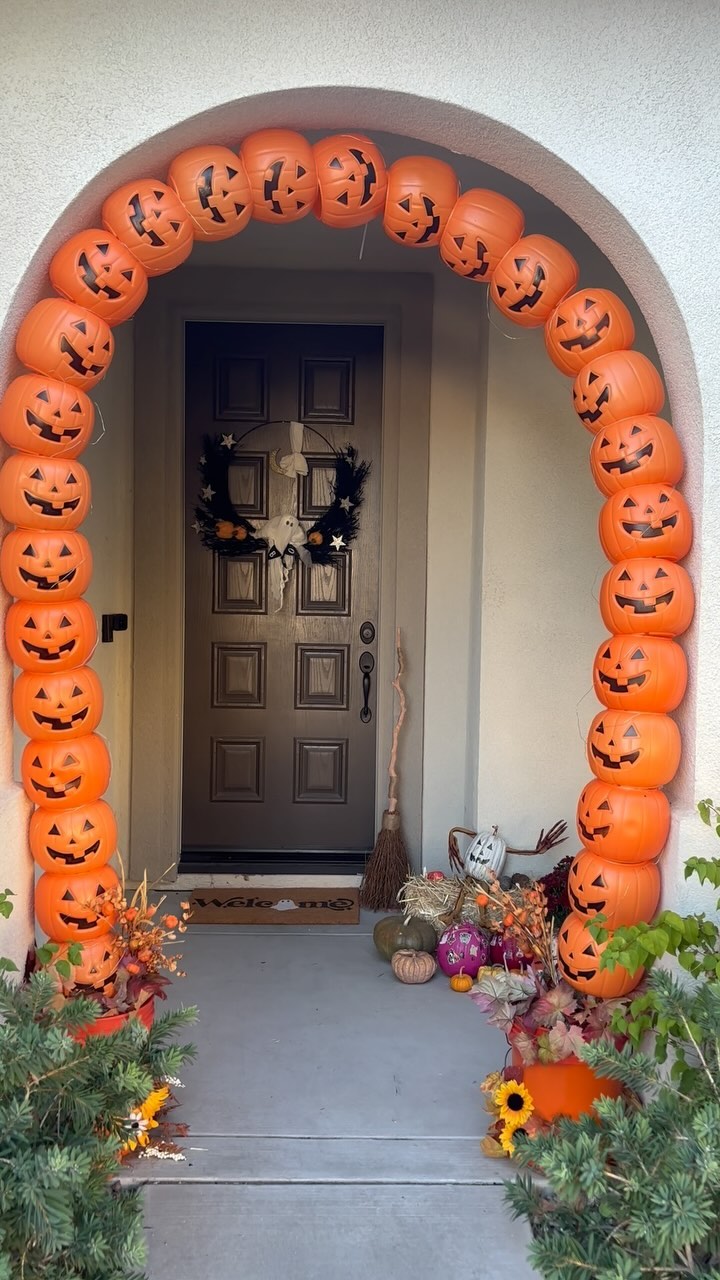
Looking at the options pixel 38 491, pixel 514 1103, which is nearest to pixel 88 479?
pixel 38 491

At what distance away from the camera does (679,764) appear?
95.7 inches

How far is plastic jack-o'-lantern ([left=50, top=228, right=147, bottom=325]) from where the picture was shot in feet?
7.45

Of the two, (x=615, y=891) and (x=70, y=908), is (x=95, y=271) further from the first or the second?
(x=615, y=891)

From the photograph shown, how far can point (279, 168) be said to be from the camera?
2289mm

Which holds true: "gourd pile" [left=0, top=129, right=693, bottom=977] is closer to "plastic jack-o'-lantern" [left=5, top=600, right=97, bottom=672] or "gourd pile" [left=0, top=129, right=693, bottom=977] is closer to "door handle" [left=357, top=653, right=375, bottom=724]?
"plastic jack-o'-lantern" [left=5, top=600, right=97, bottom=672]

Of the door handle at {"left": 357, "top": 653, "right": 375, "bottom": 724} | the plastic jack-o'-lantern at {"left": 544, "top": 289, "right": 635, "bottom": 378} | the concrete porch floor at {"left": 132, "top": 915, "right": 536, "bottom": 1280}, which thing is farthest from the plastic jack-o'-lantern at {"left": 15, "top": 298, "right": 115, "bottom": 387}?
the door handle at {"left": 357, "top": 653, "right": 375, "bottom": 724}

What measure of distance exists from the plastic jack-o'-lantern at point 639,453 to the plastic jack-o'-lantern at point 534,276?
359 millimetres

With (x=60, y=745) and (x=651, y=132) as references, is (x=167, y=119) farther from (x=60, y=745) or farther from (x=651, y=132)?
(x=60, y=745)

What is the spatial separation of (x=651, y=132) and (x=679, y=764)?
1.56 metres

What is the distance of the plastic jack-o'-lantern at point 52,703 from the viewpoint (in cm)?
233

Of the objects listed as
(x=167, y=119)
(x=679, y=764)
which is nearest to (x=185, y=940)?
(x=679, y=764)

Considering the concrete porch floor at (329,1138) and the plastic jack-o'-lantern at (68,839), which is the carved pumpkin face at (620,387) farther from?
the concrete porch floor at (329,1138)

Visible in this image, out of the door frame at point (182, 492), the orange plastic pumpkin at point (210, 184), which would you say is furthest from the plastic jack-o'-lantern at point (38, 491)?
the door frame at point (182, 492)

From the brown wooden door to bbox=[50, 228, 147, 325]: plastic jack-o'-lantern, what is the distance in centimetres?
201
